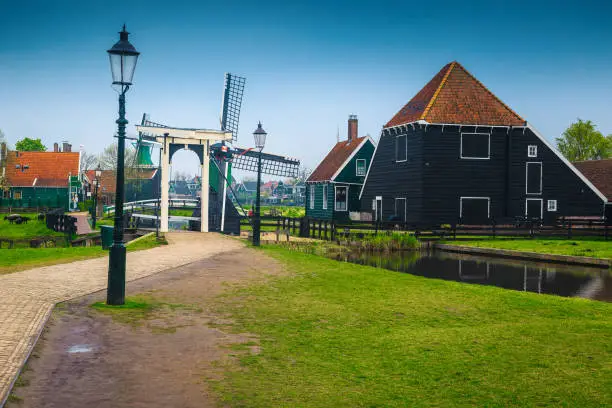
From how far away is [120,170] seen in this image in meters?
10.6

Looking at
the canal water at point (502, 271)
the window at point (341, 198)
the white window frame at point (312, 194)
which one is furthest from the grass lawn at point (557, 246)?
the white window frame at point (312, 194)

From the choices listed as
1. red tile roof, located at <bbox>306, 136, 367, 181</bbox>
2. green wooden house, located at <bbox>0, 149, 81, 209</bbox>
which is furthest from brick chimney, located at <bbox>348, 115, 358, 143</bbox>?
green wooden house, located at <bbox>0, 149, 81, 209</bbox>

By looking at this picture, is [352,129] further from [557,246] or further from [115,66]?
[115,66]

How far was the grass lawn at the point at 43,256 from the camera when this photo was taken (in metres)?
16.4

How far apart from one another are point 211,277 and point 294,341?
6470 mm

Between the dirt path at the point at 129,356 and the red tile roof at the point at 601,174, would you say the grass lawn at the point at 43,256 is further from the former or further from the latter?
the red tile roof at the point at 601,174

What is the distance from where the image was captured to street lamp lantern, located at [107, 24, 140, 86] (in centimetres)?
1038

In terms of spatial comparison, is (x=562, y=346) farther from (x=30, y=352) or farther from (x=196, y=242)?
(x=196, y=242)

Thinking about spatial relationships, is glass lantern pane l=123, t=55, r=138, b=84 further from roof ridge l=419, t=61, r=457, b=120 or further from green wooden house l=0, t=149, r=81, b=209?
green wooden house l=0, t=149, r=81, b=209

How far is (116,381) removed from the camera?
6.23 m

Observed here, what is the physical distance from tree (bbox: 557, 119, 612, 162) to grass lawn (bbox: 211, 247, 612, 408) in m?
61.4

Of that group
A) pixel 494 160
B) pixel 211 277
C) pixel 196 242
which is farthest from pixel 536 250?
pixel 211 277

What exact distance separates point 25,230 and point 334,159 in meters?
24.4

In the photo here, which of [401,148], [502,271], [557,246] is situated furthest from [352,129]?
[502,271]
